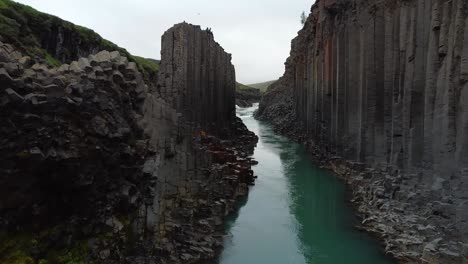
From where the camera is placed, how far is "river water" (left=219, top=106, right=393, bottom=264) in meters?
16.1

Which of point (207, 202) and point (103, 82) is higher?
point (103, 82)

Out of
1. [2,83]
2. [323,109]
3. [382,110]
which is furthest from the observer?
[323,109]

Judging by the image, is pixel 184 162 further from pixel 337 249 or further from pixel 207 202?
pixel 337 249

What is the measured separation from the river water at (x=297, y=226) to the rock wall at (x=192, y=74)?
23.7 ft

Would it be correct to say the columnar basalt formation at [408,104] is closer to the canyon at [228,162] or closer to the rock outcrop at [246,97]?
the canyon at [228,162]

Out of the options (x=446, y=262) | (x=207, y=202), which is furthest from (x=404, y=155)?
(x=207, y=202)

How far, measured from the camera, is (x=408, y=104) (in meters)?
19.1

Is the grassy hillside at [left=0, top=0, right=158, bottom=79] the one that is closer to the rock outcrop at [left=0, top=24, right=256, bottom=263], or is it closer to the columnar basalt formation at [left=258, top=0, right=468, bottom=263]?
the columnar basalt formation at [left=258, top=0, right=468, bottom=263]

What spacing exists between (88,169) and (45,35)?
3836 centimetres

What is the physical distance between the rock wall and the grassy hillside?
32.4ft

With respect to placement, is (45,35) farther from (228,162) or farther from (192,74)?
(228,162)

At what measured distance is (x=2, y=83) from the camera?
30.7 ft

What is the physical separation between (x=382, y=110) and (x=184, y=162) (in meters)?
11.6

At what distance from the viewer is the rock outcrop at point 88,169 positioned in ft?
32.1
